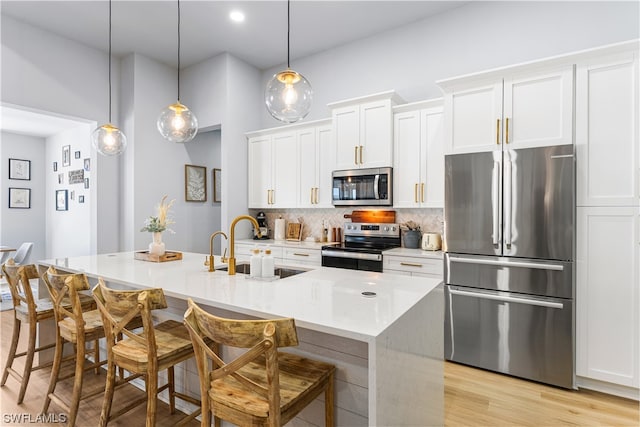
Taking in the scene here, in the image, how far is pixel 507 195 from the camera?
2.76 metres

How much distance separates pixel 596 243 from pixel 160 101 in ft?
17.3

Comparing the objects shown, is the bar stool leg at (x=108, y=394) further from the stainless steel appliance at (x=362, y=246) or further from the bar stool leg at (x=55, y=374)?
the stainless steel appliance at (x=362, y=246)

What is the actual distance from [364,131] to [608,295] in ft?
8.53

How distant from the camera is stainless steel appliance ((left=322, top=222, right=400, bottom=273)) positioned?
3499 millimetres

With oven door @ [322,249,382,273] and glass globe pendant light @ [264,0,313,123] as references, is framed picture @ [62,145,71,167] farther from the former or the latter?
glass globe pendant light @ [264,0,313,123]

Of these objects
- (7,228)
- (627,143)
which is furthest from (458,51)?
(7,228)

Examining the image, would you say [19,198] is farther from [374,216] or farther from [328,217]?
[374,216]

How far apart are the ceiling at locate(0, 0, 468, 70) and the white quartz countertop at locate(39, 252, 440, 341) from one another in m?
2.81

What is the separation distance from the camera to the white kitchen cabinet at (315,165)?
14.0 ft

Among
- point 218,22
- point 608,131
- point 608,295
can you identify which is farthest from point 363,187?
point 218,22

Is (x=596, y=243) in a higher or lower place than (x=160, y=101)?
lower

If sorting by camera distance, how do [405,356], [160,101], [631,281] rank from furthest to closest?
[160,101], [631,281], [405,356]

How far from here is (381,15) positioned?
3.78m

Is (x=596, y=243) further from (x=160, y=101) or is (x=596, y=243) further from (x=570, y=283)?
(x=160, y=101)
